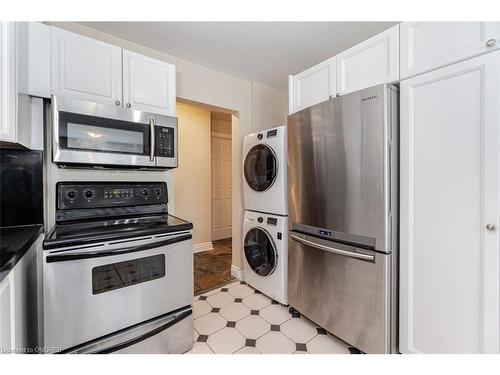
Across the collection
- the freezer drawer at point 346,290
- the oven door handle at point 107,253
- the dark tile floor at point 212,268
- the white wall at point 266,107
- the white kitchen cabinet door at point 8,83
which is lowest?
the dark tile floor at point 212,268

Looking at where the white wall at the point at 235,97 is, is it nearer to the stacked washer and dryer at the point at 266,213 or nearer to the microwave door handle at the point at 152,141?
the stacked washer and dryer at the point at 266,213

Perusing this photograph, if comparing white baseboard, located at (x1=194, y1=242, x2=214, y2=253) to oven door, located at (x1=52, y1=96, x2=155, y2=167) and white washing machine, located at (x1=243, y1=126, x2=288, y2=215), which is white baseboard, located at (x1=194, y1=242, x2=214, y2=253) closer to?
white washing machine, located at (x1=243, y1=126, x2=288, y2=215)

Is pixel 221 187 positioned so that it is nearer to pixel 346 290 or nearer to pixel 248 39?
pixel 248 39

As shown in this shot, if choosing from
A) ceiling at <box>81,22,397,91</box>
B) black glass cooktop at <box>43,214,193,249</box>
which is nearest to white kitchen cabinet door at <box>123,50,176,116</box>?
ceiling at <box>81,22,397,91</box>

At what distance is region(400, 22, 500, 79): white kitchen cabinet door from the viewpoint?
106 cm

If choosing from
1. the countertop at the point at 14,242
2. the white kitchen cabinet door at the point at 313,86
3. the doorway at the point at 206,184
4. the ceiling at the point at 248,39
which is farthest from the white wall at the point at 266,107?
the countertop at the point at 14,242

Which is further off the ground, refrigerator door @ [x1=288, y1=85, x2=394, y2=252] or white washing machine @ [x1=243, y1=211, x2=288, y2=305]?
refrigerator door @ [x1=288, y1=85, x2=394, y2=252]

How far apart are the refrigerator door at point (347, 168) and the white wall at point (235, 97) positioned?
108cm

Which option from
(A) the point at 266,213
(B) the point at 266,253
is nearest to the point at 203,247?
(B) the point at 266,253

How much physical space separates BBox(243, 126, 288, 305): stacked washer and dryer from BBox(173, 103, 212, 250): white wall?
149 cm

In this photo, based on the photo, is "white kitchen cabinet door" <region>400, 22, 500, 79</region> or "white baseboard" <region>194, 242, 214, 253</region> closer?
"white kitchen cabinet door" <region>400, 22, 500, 79</region>

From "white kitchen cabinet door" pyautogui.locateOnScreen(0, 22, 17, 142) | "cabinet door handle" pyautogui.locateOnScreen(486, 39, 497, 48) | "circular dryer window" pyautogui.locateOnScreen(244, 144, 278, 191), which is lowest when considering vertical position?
"circular dryer window" pyautogui.locateOnScreen(244, 144, 278, 191)

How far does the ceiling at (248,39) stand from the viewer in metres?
1.83
